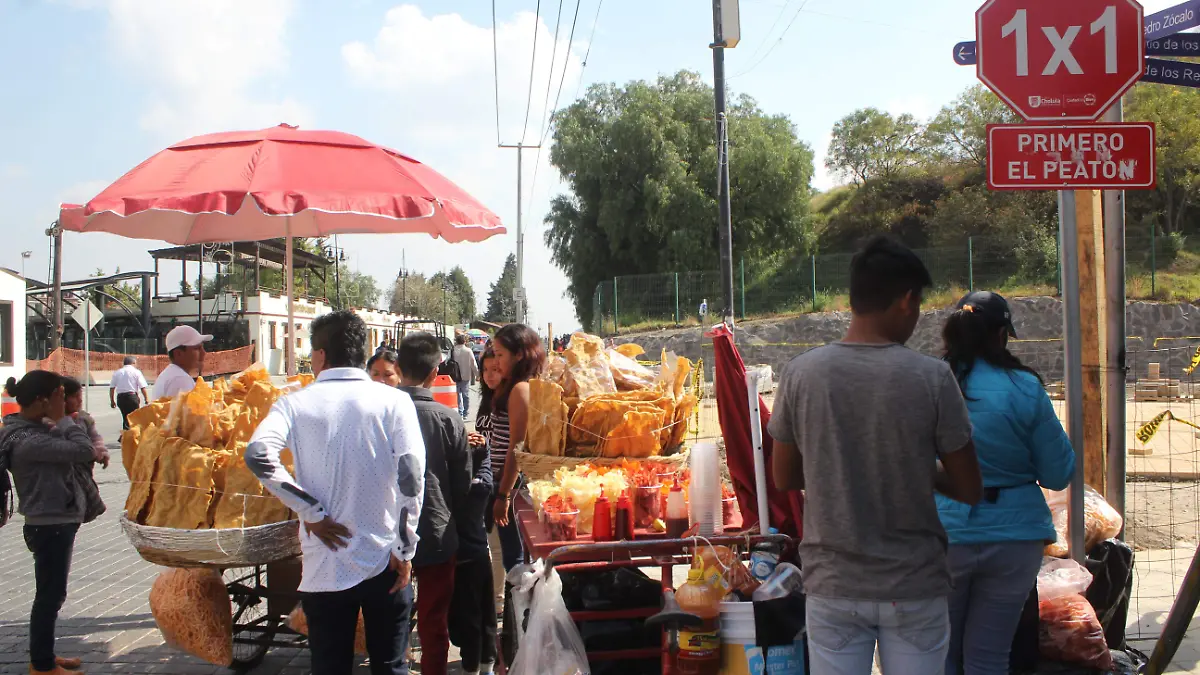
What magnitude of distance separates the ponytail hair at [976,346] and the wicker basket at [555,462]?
5.34ft

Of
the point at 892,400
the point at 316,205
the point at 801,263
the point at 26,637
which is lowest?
the point at 26,637

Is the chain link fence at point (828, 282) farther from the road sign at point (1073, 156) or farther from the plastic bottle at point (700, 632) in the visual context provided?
the plastic bottle at point (700, 632)

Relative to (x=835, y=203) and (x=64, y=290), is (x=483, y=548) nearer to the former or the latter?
(x=64, y=290)

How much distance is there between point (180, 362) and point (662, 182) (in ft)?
100

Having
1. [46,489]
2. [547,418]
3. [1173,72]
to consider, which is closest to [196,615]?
[46,489]

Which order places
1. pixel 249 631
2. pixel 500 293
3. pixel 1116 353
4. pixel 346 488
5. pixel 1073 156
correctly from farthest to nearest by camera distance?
pixel 500 293, pixel 249 631, pixel 1116 353, pixel 1073 156, pixel 346 488

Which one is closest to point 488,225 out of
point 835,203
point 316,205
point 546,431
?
point 316,205

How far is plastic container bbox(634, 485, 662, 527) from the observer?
3879 millimetres

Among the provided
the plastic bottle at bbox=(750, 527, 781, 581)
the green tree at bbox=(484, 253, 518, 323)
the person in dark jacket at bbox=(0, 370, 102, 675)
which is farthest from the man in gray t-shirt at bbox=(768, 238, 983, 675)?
the green tree at bbox=(484, 253, 518, 323)

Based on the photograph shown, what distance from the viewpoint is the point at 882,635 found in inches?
99.0

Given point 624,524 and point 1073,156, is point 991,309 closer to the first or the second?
point 1073,156

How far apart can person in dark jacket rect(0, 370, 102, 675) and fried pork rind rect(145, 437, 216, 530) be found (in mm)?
989

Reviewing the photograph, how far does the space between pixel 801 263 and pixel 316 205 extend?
1067 inches

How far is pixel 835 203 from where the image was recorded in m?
47.5
